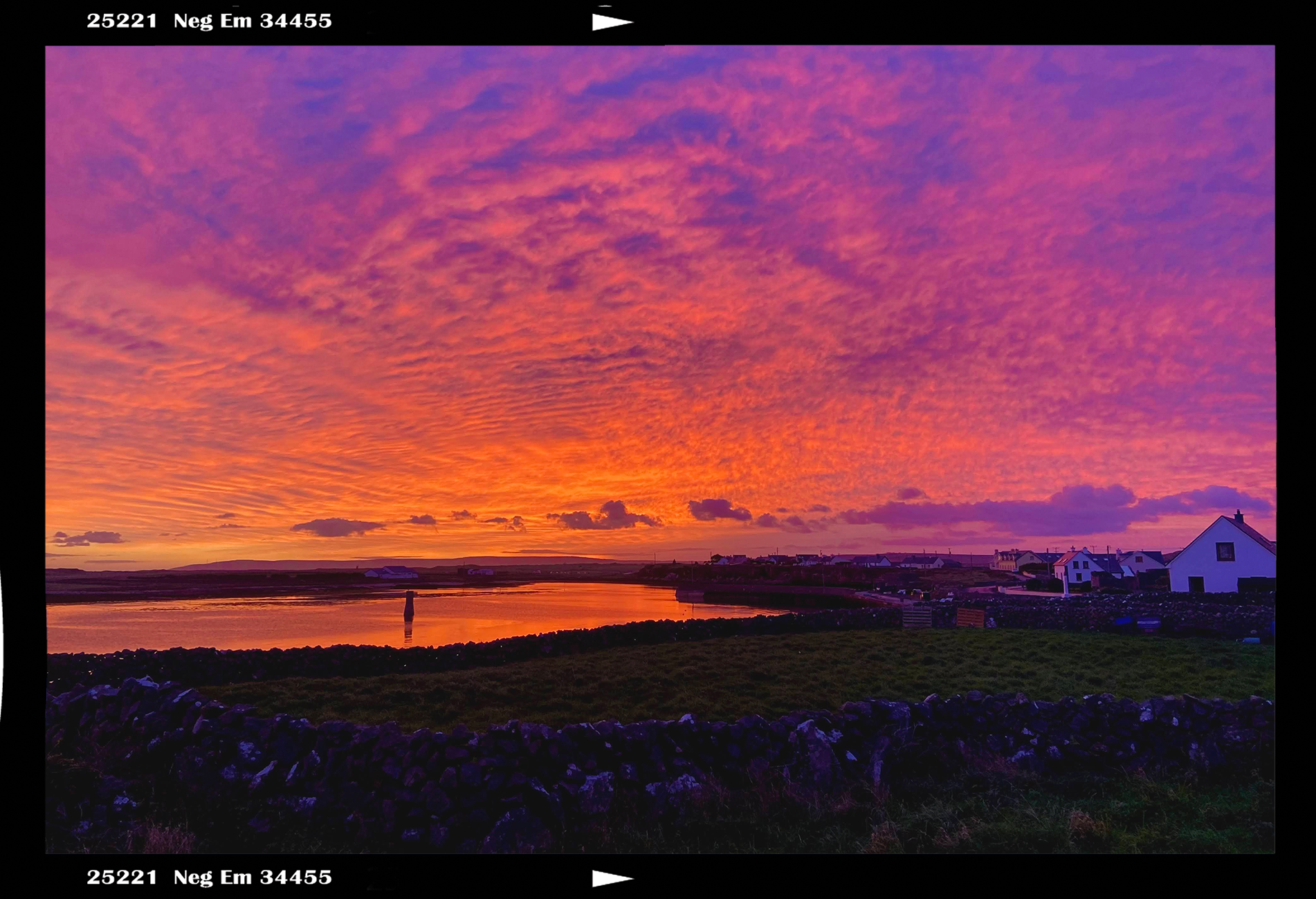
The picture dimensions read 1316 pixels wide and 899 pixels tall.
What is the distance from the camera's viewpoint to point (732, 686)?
19.1 meters

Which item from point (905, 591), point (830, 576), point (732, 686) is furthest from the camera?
point (830, 576)

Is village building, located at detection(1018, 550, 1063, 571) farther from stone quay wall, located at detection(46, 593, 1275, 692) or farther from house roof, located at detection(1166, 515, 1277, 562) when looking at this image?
stone quay wall, located at detection(46, 593, 1275, 692)

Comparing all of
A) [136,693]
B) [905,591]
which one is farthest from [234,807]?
[905,591]

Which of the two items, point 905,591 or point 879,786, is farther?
point 905,591

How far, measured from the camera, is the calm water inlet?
147 feet

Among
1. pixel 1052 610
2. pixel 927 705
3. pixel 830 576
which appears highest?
pixel 927 705

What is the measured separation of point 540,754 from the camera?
1216 cm

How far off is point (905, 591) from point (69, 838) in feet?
251

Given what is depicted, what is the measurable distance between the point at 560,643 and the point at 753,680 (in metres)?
10.3

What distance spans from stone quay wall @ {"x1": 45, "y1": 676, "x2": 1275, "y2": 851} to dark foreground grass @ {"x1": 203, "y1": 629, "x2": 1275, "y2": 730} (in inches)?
87.0

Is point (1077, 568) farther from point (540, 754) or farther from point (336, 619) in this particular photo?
point (540, 754)

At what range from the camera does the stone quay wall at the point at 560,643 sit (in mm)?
20406
